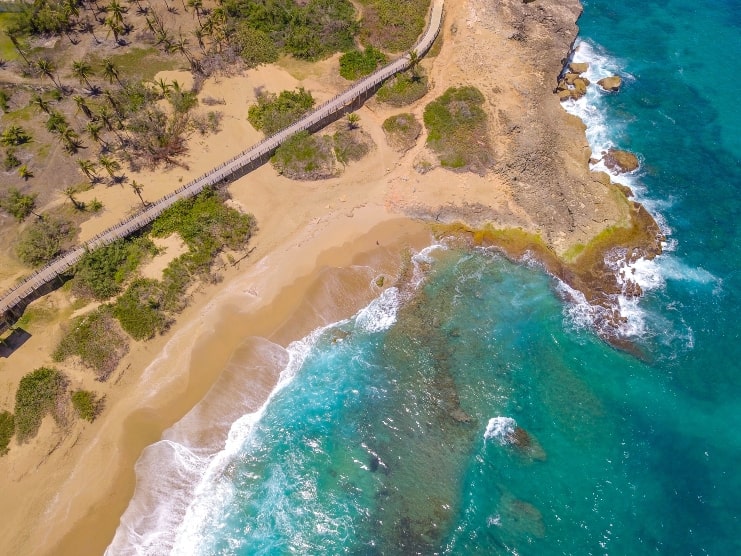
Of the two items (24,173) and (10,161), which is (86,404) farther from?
(10,161)

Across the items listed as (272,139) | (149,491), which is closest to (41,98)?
(272,139)

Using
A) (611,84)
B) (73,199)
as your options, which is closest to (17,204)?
(73,199)

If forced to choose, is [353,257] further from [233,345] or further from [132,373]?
[132,373]

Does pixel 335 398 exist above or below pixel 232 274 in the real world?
below

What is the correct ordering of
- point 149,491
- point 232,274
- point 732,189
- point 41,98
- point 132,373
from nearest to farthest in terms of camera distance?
point 149,491 → point 132,373 → point 232,274 → point 732,189 → point 41,98

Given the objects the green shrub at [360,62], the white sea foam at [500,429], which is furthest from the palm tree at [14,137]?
the white sea foam at [500,429]

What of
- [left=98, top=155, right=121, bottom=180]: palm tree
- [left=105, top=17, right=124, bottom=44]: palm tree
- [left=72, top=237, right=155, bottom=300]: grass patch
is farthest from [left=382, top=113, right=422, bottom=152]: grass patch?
[left=105, top=17, right=124, bottom=44]: palm tree

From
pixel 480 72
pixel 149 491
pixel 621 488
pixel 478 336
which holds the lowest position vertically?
pixel 621 488

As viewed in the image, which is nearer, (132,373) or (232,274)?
(132,373)

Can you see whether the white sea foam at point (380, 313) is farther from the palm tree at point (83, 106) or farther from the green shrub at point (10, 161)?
the green shrub at point (10, 161)
